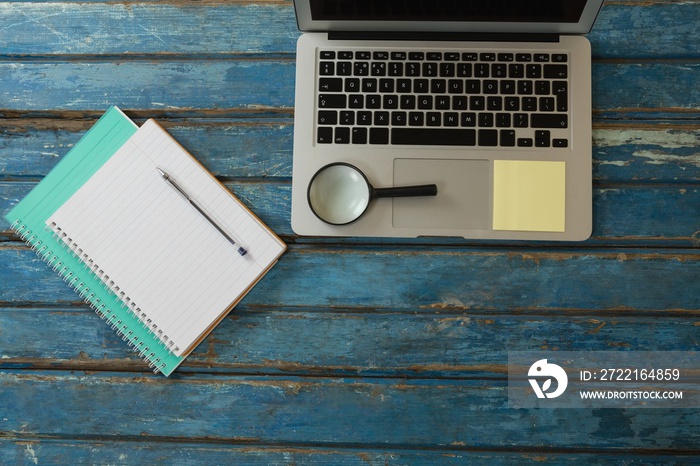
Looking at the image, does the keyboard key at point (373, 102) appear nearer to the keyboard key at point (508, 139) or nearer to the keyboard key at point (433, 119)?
the keyboard key at point (433, 119)

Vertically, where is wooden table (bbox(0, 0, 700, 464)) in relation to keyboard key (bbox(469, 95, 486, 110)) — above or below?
below

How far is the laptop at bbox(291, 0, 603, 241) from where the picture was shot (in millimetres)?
879

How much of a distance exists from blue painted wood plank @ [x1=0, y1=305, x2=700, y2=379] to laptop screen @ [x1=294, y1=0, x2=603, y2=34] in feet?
1.42

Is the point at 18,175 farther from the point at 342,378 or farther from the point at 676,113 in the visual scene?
the point at 676,113

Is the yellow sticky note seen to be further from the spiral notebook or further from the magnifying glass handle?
the spiral notebook

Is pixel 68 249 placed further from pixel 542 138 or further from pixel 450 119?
pixel 542 138

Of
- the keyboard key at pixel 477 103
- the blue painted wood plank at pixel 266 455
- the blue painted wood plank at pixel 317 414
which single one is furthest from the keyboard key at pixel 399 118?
the blue painted wood plank at pixel 266 455

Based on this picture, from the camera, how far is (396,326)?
2.95 feet

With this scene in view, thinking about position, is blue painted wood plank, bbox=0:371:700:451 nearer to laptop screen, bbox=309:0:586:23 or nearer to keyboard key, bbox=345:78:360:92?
keyboard key, bbox=345:78:360:92

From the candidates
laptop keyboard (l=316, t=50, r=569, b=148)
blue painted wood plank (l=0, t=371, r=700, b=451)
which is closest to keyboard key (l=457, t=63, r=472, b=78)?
laptop keyboard (l=316, t=50, r=569, b=148)

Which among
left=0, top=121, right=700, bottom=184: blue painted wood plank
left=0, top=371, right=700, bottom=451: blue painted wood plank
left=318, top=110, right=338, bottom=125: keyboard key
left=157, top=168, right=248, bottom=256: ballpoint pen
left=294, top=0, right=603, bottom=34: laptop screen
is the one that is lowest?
left=0, top=371, right=700, bottom=451: blue painted wood plank

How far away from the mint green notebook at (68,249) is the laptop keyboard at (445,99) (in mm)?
342

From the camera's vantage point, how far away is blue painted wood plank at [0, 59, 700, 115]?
3.02 ft

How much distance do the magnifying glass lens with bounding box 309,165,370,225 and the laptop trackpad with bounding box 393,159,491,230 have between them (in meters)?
0.06
